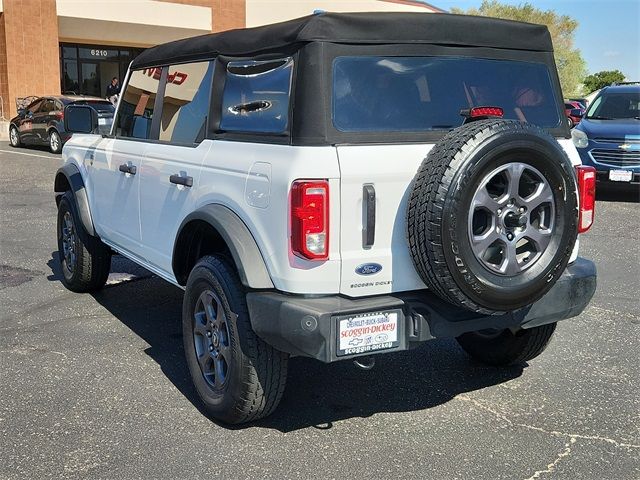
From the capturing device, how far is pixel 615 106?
1253cm

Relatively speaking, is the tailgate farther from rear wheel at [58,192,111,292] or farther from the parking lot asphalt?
rear wheel at [58,192,111,292]

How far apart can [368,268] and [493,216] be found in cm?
60

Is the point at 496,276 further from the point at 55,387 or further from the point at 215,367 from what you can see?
the point at 55,387

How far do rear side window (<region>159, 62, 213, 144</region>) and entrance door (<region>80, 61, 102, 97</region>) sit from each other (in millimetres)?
29112

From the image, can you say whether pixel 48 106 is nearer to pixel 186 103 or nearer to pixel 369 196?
pixel 186 103

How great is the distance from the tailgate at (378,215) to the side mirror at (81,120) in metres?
3.23

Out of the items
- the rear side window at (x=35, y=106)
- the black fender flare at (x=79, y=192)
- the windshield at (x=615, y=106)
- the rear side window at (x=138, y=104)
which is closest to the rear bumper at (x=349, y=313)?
the rear side window at (x=138, y=104)

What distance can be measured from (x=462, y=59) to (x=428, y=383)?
1874 millimetres

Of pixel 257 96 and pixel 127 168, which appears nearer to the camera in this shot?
pixel 257 96

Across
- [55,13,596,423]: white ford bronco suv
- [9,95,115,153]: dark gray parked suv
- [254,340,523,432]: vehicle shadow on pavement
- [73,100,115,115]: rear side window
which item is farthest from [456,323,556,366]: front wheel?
[73,100,115,115]: rear side window

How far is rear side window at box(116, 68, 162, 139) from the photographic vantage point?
15.9 ft

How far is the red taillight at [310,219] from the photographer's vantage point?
3.10m

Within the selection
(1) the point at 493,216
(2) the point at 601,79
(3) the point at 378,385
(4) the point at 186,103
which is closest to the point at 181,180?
(4) the point at 186,103

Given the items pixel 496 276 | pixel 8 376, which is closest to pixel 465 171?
pixel 496 276
